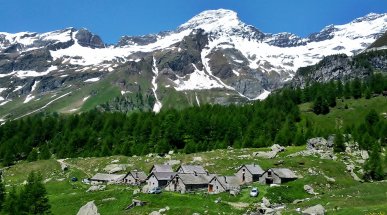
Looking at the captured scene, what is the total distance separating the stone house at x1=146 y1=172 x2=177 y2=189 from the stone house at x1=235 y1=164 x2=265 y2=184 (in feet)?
49.3

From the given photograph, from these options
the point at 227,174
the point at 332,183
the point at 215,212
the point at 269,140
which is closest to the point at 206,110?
the point at 269,140

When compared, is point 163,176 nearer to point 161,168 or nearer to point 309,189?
point 161,168

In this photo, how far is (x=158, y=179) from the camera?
3979 inches

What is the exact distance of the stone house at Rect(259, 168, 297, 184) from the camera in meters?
94.6

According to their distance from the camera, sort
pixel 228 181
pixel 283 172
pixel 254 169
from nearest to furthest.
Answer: pixel 228 181 < pixel 283 172 < pixel 254 169

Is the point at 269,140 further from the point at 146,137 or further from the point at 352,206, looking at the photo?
the point at 352,206

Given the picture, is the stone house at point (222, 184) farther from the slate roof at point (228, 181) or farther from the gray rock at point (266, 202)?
the gray rock at point (266, 202)

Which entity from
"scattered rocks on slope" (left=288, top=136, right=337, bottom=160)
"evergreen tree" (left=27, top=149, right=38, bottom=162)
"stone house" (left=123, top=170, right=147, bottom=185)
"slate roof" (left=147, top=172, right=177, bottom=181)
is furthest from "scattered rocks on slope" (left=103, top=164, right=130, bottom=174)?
"scattered rocks on slope" (left=288, top=136, right=337, bottom=160)

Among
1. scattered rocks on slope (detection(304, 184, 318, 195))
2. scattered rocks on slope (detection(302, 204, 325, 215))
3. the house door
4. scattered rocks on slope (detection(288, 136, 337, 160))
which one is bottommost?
scattered rocks on slope (detection(304, 184, 318, 195))

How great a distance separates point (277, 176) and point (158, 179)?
2571cm

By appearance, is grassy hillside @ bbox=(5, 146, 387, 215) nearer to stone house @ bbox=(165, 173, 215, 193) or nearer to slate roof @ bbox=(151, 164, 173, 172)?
slate roof @ bbox=(151, 164, 173, 172)

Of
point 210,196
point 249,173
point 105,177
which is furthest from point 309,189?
point 105,177

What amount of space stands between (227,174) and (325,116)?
89128 millimetres

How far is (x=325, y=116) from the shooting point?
595 ft
